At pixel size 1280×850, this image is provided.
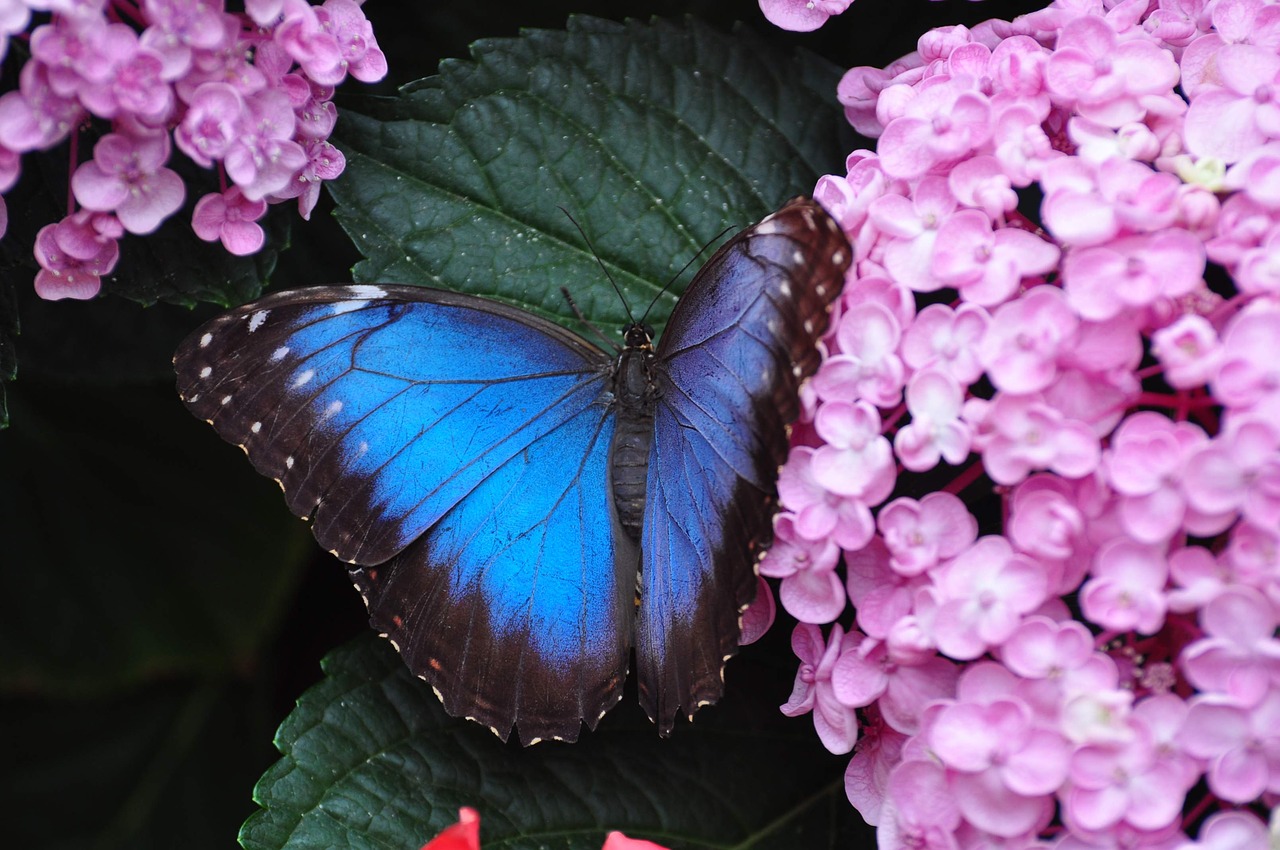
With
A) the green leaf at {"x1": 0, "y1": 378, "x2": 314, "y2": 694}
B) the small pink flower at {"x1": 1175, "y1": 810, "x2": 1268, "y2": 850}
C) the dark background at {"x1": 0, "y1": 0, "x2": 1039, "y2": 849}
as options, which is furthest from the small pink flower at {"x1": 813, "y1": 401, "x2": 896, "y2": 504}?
the green leaf at {"x1": 0, "y1": 378, "x2": 314, "y2": 694}

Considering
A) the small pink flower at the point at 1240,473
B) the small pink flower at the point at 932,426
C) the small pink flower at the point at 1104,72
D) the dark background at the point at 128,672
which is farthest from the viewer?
the dark background at the point at 128,672

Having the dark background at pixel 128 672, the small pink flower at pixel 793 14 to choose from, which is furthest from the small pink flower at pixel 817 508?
the dark background at pixel 128 672

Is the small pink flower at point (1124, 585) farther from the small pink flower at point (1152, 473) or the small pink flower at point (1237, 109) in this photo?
the small pink flower at point (1237, 109)

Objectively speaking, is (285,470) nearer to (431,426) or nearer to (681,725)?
(431,426)

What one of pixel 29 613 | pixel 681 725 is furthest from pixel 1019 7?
pixel 29 613

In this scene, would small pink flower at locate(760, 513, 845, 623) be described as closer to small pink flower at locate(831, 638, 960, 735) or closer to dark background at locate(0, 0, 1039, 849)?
small pink flower at locate(831, 638, 960, 735)

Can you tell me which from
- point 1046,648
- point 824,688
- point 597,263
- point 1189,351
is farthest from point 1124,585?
point 597,263
